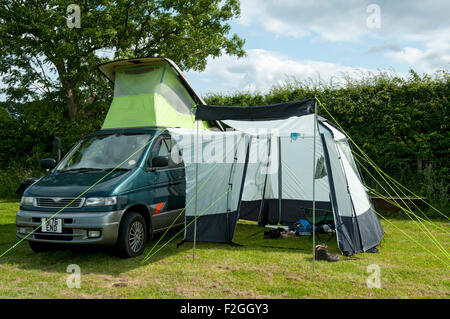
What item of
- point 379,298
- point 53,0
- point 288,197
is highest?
point 53,0

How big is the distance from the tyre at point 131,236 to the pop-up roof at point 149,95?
1801 mm

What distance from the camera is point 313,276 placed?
5039mm

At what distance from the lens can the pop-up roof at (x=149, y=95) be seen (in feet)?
23.4

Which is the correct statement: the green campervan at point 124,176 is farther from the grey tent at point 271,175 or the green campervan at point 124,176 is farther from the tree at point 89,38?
the tree at point 89,38

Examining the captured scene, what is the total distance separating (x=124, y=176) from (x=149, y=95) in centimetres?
194

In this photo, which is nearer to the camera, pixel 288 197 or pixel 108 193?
pixel 108 193

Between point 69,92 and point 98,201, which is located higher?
point 69,92

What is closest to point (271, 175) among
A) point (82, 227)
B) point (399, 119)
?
point (399, 119)

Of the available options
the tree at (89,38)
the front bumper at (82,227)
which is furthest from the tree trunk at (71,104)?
the front bumper at (82,227)

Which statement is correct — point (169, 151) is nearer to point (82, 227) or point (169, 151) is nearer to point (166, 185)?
point (166, 185)

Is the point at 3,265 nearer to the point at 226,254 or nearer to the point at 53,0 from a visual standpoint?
the point at 226,254

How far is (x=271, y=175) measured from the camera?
29.3 ft

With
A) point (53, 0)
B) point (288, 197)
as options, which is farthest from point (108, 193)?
point (53, 0)

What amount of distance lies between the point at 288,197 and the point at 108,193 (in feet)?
14.5
